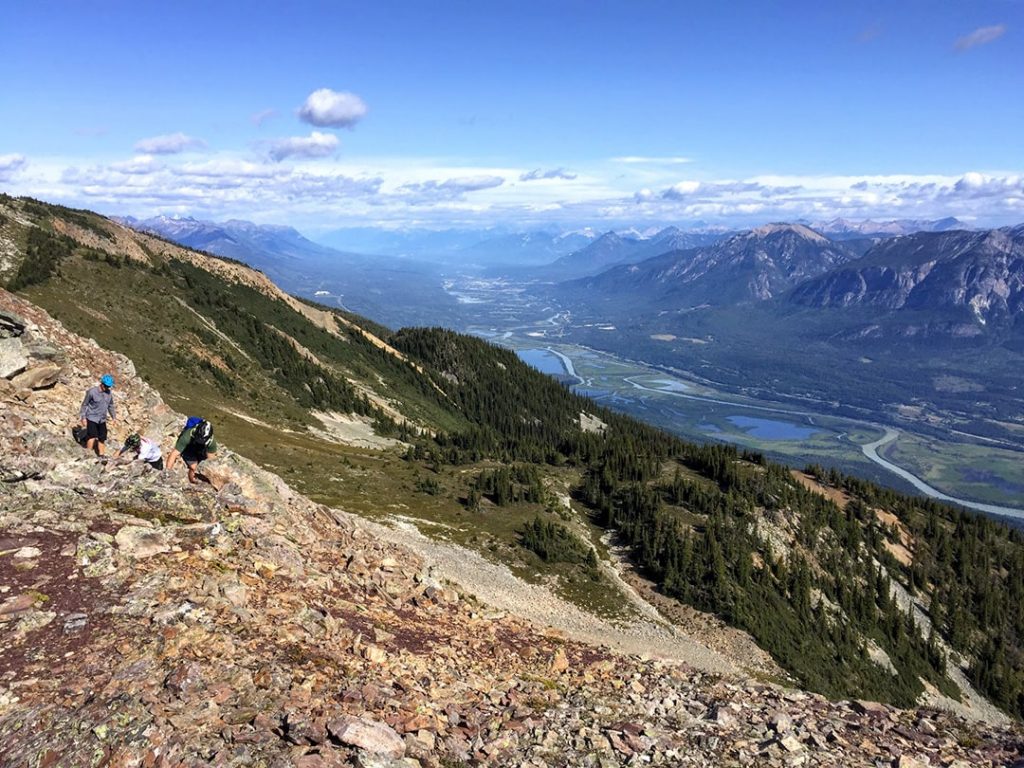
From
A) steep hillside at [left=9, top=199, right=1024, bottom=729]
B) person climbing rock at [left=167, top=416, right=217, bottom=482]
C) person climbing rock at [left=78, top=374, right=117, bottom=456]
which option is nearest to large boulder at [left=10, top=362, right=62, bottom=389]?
person climbing rock at [left=78, top=374, right=117, bottom=456]

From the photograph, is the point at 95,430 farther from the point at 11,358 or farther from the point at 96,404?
the point at 11,358

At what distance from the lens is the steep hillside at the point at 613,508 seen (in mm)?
53719

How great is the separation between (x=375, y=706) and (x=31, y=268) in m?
100

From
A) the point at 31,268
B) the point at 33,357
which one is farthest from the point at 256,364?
the point at 33,357

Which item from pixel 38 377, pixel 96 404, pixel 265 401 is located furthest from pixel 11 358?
pixel 265 401

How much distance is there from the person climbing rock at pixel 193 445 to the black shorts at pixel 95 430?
3.72 meters

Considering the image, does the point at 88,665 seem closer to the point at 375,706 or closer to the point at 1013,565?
the point at 375,706

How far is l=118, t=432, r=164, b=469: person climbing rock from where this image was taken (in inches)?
1008

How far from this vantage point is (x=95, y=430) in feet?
87.1

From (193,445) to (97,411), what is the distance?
4.41m

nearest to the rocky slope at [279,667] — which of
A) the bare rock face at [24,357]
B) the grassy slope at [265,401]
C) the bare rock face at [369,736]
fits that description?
the bare rock face at [369,736]

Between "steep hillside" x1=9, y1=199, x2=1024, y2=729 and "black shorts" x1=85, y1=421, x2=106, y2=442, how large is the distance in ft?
87.0

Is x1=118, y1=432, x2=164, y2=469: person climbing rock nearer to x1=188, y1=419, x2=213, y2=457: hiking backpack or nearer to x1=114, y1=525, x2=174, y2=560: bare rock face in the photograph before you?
x1=188, y1=419, x2=213, y2=457: hiking backpack

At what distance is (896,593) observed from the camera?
74.9 meters
